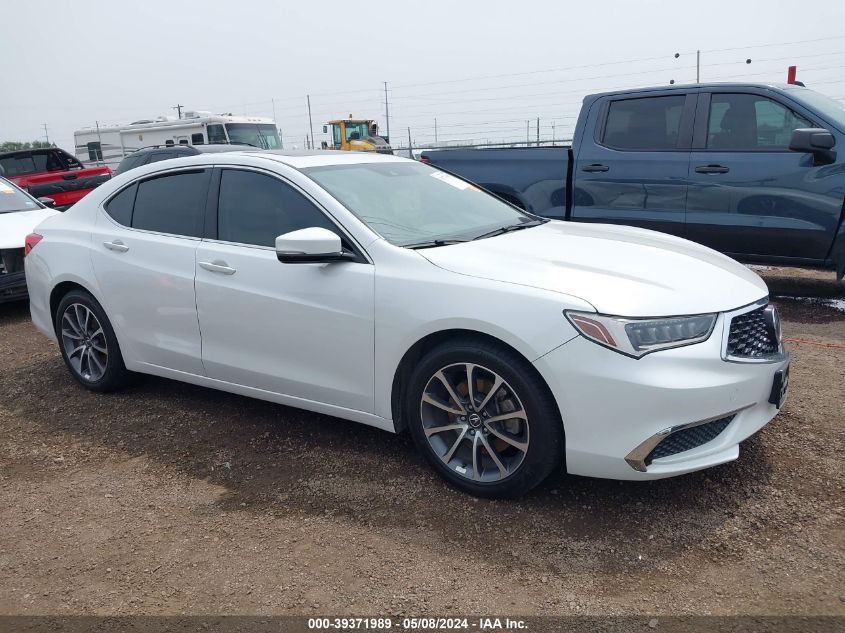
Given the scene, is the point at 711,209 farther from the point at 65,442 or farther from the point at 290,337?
the point at 65,442

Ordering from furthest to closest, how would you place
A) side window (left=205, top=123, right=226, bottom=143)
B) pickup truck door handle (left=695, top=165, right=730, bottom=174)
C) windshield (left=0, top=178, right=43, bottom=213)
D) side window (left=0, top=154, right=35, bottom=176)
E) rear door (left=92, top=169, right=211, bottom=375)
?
side window (left=205, top=123, right=226, bottom=143), side window (left=0, top=154, right=35, bottom=176), windshield (left=0, top=178, right=43, bottom=213), pickup truck door handle (left=695, top=165, right=730, bottom=174), rear door (left=92, top=169, right=211, bottom=375)

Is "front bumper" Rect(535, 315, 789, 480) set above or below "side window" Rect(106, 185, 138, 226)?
below

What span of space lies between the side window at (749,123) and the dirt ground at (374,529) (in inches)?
110

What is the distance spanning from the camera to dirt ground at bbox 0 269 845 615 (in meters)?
2.61

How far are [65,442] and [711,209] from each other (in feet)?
18.0

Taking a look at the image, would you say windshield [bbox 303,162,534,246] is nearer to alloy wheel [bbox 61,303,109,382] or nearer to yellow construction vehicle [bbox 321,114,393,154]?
alloy wheel [bbox 61,303,109,382]

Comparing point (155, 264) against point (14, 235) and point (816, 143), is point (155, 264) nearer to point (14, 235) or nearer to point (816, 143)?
point (14, 235)

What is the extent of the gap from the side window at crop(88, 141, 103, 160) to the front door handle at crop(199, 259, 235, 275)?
1006 inches

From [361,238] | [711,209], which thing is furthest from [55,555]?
[711,209]

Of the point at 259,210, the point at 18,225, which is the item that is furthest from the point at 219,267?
the point at 18,225

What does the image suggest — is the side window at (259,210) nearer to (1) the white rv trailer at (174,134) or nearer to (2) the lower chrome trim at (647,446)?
(2) the lower chrome trim at (647,446)

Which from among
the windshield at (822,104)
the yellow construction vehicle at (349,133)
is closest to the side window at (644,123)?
the windshield at (822,104)

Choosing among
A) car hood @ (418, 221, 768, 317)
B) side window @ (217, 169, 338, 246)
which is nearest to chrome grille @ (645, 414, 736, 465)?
car hood @ (418, 221, 768, 317)

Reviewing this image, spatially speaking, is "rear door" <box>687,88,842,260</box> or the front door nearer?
the front door
